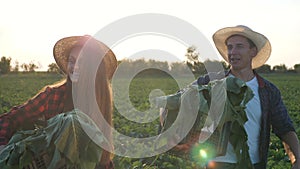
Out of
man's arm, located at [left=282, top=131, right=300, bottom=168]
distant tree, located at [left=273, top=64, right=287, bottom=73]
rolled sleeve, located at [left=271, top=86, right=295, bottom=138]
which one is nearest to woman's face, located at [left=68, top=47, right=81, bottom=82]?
rolled sleeve, located at [left=271, top=86, right=295, bottom=138]

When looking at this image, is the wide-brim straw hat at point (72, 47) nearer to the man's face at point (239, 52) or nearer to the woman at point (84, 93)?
the woman at point (84, 93)

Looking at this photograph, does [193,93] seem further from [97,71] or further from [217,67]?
[217,67]

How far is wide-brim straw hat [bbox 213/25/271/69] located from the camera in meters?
3.76

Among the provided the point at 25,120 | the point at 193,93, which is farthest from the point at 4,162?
the point at 193,93

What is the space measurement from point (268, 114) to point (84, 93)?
1.38 meters

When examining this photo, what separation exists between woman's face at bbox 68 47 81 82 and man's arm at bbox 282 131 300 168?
1.63m

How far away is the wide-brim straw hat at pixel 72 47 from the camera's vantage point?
3.12 metres

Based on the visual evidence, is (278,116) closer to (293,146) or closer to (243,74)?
(293,146)

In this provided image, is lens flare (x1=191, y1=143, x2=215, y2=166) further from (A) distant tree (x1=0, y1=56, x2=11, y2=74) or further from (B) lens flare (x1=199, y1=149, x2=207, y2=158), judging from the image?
(A) distant tree (x1=0, y1=56, x2=11, y2=74)

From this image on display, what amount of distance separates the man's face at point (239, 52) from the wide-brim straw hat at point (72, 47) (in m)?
0.89

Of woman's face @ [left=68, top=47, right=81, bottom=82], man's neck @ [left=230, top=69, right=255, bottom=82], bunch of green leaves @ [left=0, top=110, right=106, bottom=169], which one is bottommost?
bunch of green leaves @ [left=0, top=110, right=106, bottom=169]

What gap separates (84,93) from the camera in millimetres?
2971

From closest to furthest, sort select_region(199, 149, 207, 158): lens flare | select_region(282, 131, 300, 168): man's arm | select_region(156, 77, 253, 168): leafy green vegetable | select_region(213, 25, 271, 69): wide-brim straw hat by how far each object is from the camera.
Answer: select_region(156, 77, 253, 168): leafy green vegetable
select_region(199, 149, 207, 158): lens flare
select_region(282, 131, 300, 168): man's arm
select_region(213, 25, 271, 69): wide-brim straw hat

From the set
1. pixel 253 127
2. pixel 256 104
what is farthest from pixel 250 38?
pixel 253 127
